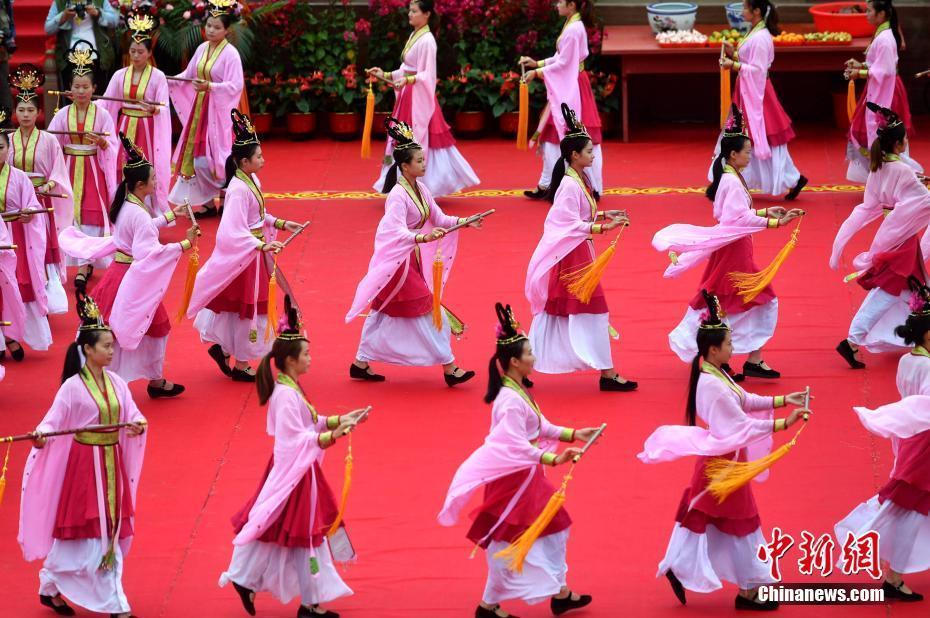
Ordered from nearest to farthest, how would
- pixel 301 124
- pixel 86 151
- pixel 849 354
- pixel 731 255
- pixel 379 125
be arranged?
1. pixel 731 255
2. pixel 849 354
3. pixel 86 151
4. pixel 301 124
5. pixel 379 125

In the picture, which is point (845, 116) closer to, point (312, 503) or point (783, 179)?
point (783, 179)

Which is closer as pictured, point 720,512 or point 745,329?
point 720,512

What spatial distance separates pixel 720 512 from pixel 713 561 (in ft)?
0.77

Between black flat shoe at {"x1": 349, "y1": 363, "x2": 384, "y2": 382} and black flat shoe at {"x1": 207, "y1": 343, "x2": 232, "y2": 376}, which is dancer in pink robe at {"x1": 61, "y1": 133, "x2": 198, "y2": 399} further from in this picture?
black flat shoe at {"x1": 349, "y1": 363, "x2": 384, "y2": 382}

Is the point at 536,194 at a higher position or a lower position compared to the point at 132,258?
lower

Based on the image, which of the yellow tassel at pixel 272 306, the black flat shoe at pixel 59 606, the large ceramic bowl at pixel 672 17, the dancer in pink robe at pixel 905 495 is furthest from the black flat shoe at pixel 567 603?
the large ceramic bowl at pixel 672 17

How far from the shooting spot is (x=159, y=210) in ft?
39.8

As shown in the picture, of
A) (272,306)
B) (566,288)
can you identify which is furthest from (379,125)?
(566,288)

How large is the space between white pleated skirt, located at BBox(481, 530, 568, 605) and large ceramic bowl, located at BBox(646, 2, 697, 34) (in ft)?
30.6

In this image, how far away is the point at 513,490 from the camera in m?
6.23

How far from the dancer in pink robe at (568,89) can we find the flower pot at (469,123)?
2283mm

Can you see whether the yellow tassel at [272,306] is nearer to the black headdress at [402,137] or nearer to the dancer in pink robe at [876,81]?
the black headdress at [402,137]

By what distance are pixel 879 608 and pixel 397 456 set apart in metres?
2.65

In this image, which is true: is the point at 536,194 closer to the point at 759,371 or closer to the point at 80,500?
the point at 759,371
